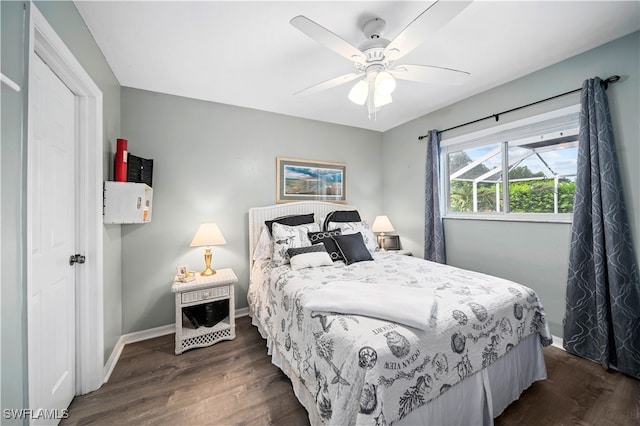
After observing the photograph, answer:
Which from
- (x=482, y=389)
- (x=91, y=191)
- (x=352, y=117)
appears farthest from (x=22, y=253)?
(x=352, y=117)

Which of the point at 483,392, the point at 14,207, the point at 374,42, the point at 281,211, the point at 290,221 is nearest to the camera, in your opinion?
the point at 14,207

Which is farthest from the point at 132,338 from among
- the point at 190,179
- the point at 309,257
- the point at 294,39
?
the point at 294,39

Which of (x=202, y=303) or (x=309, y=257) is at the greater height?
(x=309, y=257)

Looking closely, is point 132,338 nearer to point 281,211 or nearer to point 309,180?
point 281,211

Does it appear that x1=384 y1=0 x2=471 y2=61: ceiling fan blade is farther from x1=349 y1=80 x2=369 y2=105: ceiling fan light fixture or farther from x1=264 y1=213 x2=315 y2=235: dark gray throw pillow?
x1=264 y1=213 x2=315 y2=235: dark gray throw pillow

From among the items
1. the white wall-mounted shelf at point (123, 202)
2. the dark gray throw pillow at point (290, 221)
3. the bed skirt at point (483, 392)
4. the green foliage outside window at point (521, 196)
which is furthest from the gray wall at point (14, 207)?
the green foliage outside window at point (521, 196)

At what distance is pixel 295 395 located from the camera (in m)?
1.60

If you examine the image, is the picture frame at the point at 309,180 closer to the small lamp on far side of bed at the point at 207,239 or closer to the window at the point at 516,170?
the small lamp on far side of bed at the point at 207,239

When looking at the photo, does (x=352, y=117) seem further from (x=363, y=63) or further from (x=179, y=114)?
(x=179, y=114)

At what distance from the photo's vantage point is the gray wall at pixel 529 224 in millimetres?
1812

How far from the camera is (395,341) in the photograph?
1.09 metres

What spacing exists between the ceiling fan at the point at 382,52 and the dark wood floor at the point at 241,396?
2.17 m

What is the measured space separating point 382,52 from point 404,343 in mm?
1691

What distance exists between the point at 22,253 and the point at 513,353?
2.59 metres
